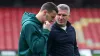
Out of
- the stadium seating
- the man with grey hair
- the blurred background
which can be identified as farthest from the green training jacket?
the stadium seating

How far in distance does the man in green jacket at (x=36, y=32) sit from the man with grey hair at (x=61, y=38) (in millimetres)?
682

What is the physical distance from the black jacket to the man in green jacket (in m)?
0.70

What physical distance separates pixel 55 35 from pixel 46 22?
81cm

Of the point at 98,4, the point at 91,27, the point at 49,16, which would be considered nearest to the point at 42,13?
the point at 49,16

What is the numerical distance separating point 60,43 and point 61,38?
0.26 feet

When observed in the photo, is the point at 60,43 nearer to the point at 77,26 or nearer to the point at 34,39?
the point at 34,39

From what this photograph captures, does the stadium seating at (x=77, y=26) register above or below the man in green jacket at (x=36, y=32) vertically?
above

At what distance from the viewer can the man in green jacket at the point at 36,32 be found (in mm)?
5070

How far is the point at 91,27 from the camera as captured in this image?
1527cm

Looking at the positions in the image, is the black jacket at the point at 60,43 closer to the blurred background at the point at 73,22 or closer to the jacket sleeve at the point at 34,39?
the jacket sleeve at the point at 34,39

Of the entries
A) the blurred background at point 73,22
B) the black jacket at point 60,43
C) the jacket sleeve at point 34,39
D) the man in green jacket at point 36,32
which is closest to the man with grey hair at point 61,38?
the black jacket at point 60,43

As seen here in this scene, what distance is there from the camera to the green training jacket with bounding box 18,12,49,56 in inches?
199

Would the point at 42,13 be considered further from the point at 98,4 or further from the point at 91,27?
the point at 98,4

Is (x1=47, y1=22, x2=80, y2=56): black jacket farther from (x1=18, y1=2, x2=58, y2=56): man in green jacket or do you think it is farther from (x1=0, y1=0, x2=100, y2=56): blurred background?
(x1=0, y1=0, x2=100, y2=56): blurred background
